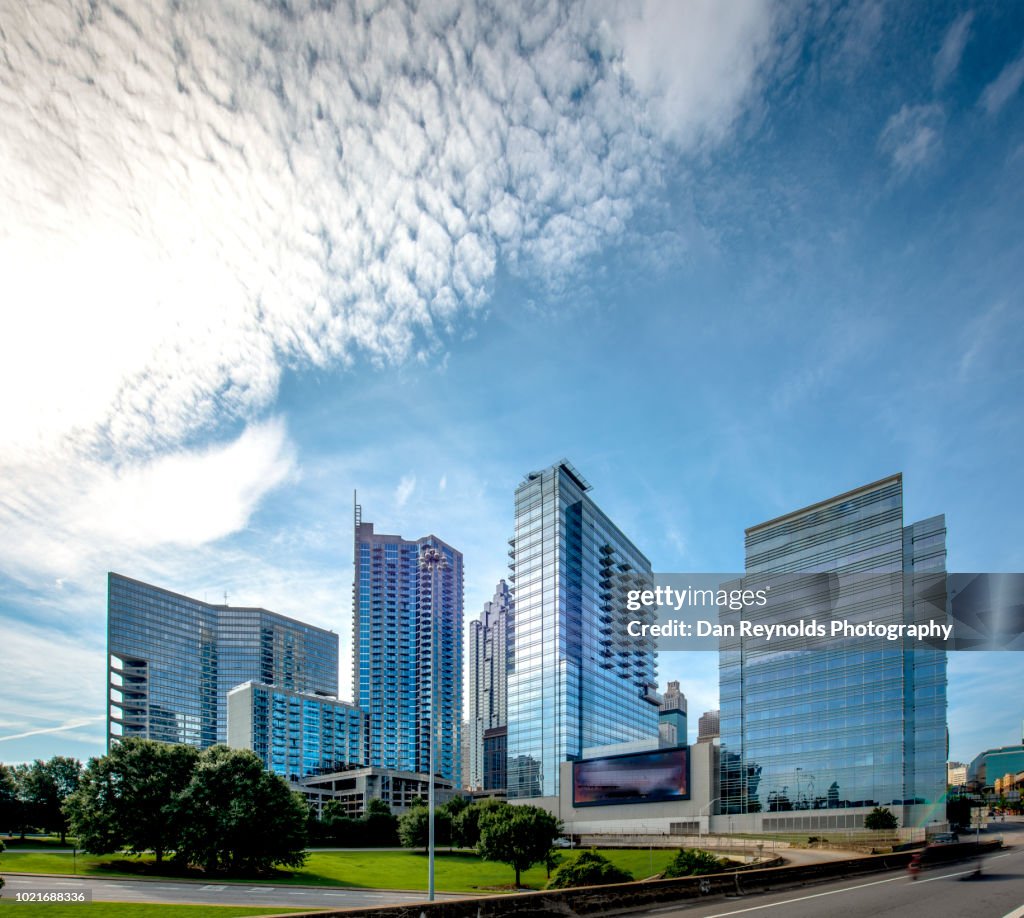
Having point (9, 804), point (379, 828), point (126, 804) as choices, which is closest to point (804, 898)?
point (126, 804)

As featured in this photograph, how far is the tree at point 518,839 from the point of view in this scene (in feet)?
163

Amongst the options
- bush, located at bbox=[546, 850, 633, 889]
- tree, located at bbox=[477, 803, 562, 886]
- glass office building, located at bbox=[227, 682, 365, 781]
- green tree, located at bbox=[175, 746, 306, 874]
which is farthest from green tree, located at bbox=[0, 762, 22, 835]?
glass office building, located at bbox=[227, 682, 365, 781]

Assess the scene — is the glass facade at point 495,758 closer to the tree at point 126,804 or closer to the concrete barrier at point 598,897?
the tree at point 126,804

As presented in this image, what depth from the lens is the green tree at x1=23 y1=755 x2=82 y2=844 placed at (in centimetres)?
7844

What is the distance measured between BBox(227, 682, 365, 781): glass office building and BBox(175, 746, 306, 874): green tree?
5249 inches

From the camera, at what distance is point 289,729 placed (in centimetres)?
18438

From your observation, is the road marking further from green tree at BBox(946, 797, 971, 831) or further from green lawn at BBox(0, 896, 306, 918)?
green tree at BBox(946, 797, 971, 831)

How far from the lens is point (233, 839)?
4666 cm

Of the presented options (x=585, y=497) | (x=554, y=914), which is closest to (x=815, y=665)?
(x=585, y=497)

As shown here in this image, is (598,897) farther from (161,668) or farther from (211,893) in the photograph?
(161,668)

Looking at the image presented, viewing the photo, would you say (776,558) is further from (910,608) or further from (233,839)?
(233,839)

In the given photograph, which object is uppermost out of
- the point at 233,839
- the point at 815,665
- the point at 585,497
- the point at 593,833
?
the point at 585,497

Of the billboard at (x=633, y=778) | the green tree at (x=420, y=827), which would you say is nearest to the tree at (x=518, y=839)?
the green tree at (x=420, y=827)

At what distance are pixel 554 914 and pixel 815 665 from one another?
78.0 meters
